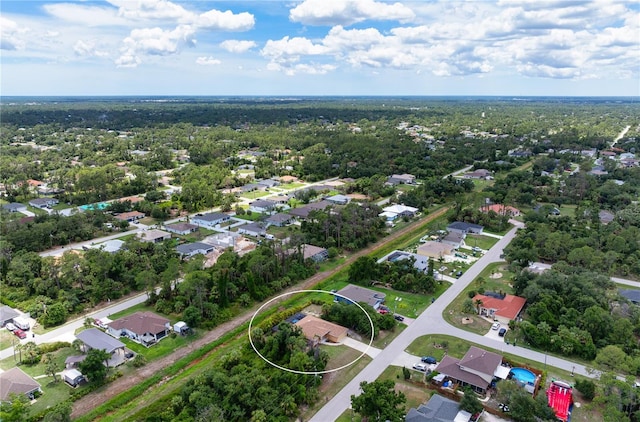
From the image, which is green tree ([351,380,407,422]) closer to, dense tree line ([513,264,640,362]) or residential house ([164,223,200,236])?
dense tree line ([513,264,640,362])

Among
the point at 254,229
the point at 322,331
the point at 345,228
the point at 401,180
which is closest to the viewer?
the point at 322,331

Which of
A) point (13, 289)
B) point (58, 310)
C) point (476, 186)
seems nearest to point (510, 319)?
point (58, 310)

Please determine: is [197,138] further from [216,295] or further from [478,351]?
[478,351]

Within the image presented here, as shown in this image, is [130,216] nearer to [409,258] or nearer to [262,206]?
[262,206]

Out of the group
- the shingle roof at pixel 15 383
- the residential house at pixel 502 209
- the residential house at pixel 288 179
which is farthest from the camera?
the residential house at pixel 288 179

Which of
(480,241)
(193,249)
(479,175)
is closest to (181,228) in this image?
(193,249)

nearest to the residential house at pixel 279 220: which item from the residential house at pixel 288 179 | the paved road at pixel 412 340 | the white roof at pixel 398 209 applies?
the white roof at pixel 398 209

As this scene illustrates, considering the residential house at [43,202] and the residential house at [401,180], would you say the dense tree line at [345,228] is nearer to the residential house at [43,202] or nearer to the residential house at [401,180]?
the residential house at [401,180]
